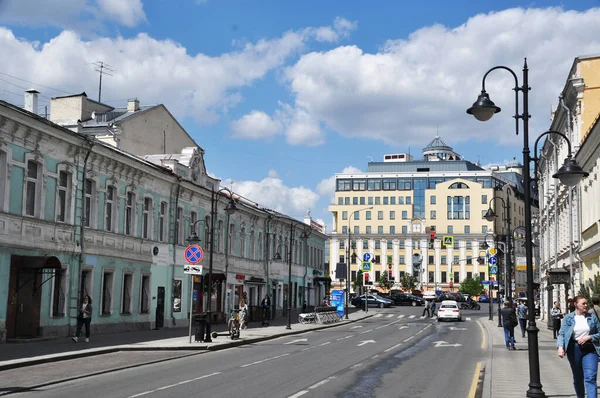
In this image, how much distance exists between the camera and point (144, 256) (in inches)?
1404

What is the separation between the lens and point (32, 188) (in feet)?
88.1

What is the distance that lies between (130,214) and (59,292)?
696 centimetres

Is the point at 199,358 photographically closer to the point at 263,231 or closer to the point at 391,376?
Answer: the point at 391,376

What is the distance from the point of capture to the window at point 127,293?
3378cm

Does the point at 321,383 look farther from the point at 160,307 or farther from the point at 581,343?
the point at 160,307

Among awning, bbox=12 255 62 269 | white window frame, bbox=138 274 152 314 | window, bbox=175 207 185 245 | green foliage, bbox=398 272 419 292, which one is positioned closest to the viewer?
awning, bbox=12 255 62 269

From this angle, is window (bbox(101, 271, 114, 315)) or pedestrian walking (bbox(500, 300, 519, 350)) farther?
window (bbox(101, 271, 114, 315))

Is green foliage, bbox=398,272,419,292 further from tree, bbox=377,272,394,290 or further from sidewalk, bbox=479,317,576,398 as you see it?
sidewalk, bbox=479,317,576,398

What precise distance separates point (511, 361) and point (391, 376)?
545cm

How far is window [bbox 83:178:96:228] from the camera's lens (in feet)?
100

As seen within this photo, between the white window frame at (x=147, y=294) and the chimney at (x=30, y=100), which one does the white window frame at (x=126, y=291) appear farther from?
the chimney at (x=30, y=100)

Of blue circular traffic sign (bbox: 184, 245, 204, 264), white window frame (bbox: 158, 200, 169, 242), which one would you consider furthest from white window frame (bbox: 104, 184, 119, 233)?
blue circular traffic sign (bbox: 184, 245, 204, 264)

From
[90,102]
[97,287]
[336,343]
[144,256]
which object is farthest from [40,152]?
[90,102]

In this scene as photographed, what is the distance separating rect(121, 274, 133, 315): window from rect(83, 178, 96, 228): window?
4042 mm
